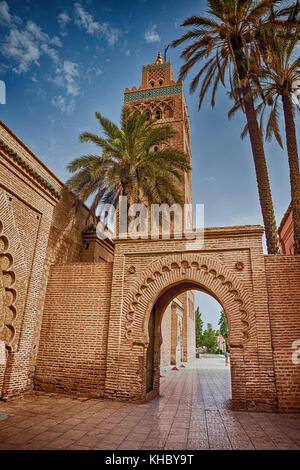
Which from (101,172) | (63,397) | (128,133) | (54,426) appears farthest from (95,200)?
(54,426)

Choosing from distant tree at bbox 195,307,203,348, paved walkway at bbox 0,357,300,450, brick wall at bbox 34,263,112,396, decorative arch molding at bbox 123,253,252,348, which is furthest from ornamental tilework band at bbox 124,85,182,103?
distant tree at bbox 195,307,203,348

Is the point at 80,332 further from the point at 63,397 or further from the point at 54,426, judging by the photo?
the point at 54,426

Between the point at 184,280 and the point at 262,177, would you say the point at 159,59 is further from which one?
the point at 184,280

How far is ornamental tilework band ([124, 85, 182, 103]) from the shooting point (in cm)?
2141

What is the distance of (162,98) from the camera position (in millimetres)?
21438

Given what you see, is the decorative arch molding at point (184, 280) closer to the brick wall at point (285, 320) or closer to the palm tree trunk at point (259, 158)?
the brick wall at point (285, 320)

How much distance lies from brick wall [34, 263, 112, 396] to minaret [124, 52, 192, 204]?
12.7m

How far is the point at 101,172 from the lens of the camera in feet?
37.5

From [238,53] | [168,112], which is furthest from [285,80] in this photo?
[168,112]

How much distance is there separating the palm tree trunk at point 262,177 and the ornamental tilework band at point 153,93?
456 inches

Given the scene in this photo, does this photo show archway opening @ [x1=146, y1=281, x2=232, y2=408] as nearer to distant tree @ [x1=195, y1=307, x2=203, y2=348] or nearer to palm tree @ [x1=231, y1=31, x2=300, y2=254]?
palm tree @ [x1=231, y1=31, x2=300, y2=254]

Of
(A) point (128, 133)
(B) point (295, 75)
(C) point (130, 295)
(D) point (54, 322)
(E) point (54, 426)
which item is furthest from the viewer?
(A) point (128, 133)

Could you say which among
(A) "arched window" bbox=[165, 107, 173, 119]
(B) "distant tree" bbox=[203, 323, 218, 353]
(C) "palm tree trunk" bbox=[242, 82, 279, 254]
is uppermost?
(A) "arched window" bbox=[165, 107, 173, 119]

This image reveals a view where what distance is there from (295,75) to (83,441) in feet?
42.1
